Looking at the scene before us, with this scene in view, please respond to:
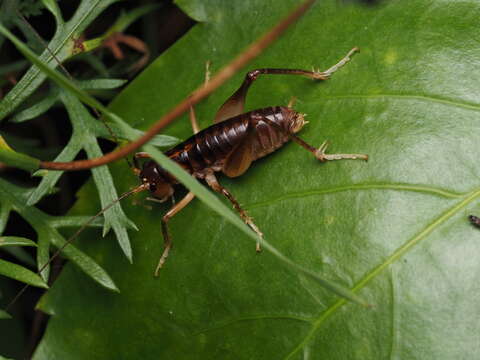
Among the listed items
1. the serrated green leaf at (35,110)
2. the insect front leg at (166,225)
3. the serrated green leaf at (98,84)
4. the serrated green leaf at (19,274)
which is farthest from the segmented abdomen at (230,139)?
the serrated green leaf at (19,274)

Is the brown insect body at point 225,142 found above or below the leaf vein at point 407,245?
above

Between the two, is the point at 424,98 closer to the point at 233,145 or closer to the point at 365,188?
the point at 365,188

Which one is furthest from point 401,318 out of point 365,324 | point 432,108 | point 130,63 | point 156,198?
point 130,63

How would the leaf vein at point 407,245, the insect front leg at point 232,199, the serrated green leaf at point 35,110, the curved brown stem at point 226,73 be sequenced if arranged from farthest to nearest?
1. the serrated green leaf at point 35,110
2. the insect front leg at point 232,199
3. the leaf vein at point 407,245
4. the curved brown stem at point 226,73

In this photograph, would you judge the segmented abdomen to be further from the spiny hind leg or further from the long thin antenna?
the long thin antenna

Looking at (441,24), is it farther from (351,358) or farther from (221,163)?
(351,358)

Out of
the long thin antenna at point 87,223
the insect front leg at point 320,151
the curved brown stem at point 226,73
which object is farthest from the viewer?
the long thin antenna at point 87,223

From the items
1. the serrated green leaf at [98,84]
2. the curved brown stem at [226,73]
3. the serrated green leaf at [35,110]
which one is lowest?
the curved brown stem at [226,73]

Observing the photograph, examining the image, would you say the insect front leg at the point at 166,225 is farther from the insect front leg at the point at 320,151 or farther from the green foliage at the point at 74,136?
the insect front leg at the point at 320,151

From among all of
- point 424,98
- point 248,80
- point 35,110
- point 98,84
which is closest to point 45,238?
point 35,110
